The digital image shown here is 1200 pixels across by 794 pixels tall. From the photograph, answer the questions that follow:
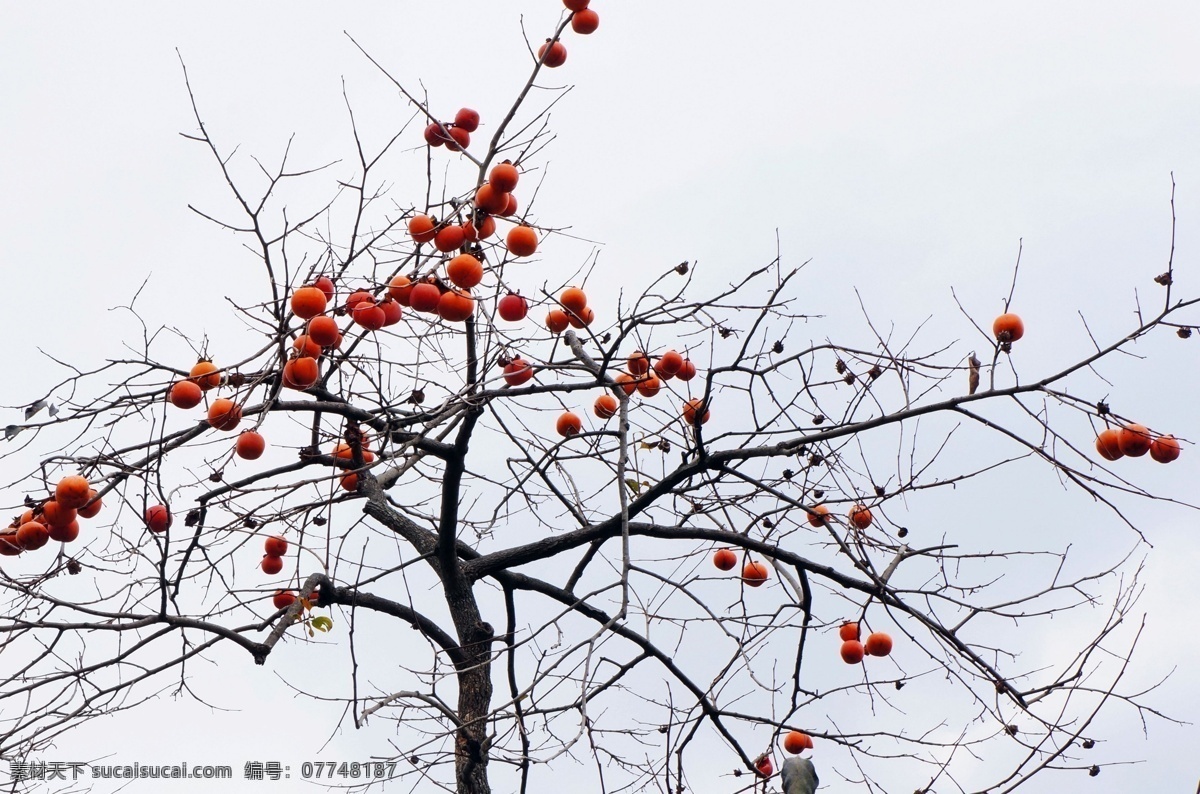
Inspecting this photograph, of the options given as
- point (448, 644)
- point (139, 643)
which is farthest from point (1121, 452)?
point (139, 643)

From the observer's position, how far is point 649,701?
4.53 metres

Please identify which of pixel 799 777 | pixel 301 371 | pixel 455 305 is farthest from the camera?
pixel 455 305

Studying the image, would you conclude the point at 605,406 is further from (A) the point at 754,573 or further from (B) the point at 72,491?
(B) the point at 72,491

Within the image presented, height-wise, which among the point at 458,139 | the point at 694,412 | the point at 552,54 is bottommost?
the point at 694,412

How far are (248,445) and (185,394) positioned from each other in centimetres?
36

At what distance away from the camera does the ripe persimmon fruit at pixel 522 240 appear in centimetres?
355

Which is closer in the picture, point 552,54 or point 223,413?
point 223,413

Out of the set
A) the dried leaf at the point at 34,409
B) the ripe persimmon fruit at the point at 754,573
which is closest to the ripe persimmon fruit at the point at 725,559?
the ripe persimmon fruit at the point at 754,573

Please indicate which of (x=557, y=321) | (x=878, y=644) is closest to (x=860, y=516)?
(x=878, y=644)

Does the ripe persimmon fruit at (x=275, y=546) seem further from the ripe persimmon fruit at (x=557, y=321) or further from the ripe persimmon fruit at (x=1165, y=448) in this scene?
the ripe persimmon fruit at (x=1165, y=448)

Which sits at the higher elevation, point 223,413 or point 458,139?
point 458,139

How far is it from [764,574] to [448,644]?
1515mm

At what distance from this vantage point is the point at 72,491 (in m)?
3.44

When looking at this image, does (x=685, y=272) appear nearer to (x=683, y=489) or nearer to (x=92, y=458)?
(x=683, y=489)
